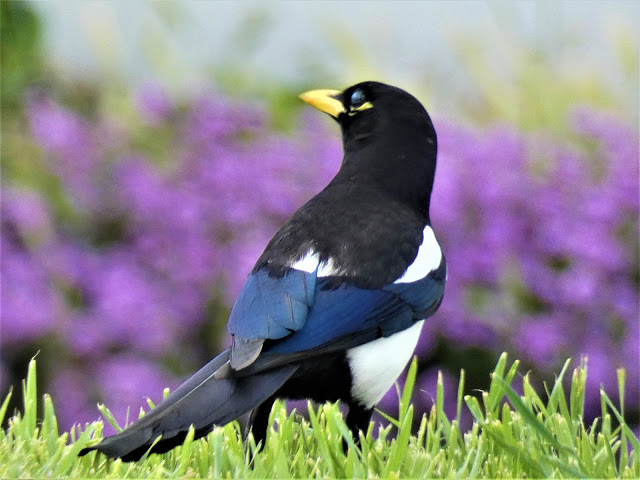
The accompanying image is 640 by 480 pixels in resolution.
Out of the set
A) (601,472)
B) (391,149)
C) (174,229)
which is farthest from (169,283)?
(601,472)

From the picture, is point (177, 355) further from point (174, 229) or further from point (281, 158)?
point (281, 158)

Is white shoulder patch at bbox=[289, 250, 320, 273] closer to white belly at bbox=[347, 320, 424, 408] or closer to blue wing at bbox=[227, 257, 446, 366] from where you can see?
blue wing at bbox=[227, 257, 446, 366]

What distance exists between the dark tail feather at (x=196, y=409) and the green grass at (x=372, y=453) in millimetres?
39

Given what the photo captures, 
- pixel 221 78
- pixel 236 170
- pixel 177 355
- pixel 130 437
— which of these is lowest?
pixel 177 355

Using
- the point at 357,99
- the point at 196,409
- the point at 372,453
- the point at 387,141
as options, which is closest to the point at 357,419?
the point at 372,453

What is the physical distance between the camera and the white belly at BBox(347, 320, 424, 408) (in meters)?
2.71

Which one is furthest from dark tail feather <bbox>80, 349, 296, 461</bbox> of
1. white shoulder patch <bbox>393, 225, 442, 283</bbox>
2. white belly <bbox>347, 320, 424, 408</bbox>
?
white shoulder patch <bbox>393, 225, 442, 283</bbox>

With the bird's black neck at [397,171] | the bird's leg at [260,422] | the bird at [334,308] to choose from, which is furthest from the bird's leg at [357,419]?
the bird's black neck at [397,171]

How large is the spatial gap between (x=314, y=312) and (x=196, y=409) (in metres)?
0.36

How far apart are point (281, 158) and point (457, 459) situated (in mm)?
2029

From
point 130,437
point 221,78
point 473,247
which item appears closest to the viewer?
point 130,437

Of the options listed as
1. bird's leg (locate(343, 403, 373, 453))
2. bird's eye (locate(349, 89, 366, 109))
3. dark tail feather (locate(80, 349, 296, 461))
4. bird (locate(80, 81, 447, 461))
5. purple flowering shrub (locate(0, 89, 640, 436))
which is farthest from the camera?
purple flowering shrub (locate(0, 89, 640, 436))

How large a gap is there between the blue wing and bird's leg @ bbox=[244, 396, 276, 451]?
9.0 inches

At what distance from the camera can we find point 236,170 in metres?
4.50
